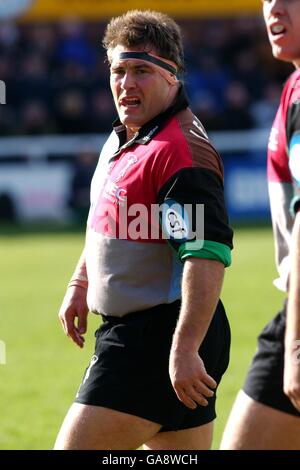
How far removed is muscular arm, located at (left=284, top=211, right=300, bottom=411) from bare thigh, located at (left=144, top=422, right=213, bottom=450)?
39.5 inches

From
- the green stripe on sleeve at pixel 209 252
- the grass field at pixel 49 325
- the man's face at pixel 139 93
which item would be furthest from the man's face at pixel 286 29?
the grass field at pixel 49 325

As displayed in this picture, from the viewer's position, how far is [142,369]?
4.59 metres

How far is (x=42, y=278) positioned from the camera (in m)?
15.1

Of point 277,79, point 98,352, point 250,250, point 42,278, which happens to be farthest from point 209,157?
point 277,79

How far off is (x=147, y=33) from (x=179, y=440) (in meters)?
1.70

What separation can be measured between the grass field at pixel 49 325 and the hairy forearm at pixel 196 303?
2819 millimetres

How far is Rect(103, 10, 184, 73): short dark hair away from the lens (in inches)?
191

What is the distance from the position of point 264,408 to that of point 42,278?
35.2 ft

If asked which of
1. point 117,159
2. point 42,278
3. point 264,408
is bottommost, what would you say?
point 42,278

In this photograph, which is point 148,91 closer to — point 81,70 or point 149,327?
point 149,327

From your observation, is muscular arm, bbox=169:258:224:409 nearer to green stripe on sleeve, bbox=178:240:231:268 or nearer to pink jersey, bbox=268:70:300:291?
green stripe on sleeve, bbox=178:240:231:268

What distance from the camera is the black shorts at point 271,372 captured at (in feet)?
14.8
